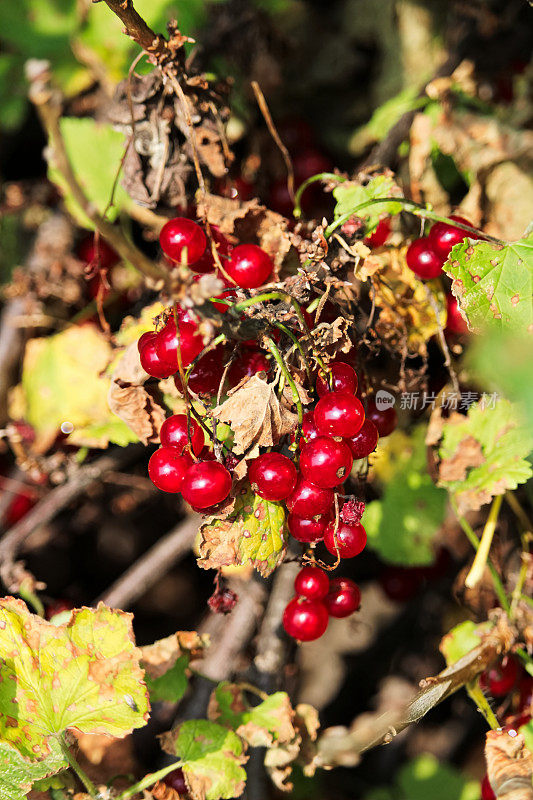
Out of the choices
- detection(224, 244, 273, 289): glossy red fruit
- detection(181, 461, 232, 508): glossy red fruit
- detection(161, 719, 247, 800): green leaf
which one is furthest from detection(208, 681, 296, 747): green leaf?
detection(224, 244, 273, 289): glossy red fruit

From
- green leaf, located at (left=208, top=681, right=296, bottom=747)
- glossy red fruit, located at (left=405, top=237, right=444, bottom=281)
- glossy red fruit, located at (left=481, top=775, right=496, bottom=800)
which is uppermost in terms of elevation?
glossy red fruit, located at (left=405, top=237, right=444, bottom=281)

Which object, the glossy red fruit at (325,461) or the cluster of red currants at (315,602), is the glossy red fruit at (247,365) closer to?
the glossy red fruit at (325,461)

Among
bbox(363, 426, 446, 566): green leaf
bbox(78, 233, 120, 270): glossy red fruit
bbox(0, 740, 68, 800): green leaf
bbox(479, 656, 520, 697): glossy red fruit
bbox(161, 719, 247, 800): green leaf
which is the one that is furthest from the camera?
bbox(78, 233, 120, 270): glossy red fruit

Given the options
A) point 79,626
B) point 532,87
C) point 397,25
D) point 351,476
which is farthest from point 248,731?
point 397,25

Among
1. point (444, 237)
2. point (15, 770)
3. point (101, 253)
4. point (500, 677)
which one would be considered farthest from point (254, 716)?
point (101, 253)

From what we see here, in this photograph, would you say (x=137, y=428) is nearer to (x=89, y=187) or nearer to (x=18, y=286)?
(x=89, y=187)

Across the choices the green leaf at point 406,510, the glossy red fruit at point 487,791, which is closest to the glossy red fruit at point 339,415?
the green leaf at point 406,510

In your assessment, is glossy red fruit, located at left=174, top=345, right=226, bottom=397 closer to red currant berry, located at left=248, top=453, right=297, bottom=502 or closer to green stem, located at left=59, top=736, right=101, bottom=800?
red currant berry, located at left=248, top=453, right=297, bottom=502
